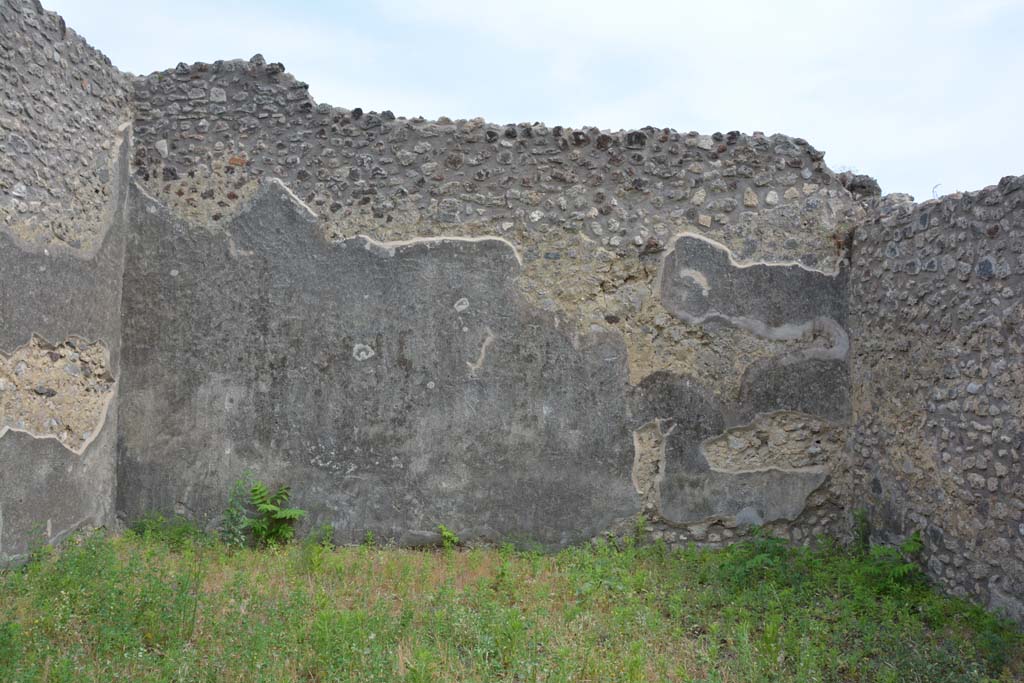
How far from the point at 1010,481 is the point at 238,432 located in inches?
163

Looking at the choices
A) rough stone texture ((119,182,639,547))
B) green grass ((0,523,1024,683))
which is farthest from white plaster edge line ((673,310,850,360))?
green grass ((0,523,1024,683))

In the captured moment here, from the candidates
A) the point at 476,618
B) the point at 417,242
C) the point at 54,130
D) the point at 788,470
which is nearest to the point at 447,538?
the point at 476,618

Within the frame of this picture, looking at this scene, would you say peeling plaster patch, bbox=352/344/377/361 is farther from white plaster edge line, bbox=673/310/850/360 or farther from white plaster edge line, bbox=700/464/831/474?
white plaster edge line, bbox=700/464/831/474

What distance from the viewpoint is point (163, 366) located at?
4.91 m

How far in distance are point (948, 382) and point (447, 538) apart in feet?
Result: 9.58

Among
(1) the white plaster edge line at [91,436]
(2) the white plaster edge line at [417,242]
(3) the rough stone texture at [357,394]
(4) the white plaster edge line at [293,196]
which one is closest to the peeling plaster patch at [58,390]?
(1) the white plaster edge line at [91,436]

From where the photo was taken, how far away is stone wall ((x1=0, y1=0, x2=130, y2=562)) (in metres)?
3.96

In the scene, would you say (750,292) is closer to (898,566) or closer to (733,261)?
(733,261)

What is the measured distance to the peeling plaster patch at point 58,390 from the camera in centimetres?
396

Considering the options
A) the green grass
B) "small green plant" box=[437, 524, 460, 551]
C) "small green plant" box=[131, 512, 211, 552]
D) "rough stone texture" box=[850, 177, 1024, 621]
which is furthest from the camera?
"small green plant" box=[437, 524, 460, 551]

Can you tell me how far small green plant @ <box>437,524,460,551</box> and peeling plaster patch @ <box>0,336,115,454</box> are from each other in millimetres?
2105

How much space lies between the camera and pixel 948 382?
13.3ft

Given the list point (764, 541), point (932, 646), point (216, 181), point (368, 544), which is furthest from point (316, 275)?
point (932, 646)

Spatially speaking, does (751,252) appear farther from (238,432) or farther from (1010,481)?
(238,432)
